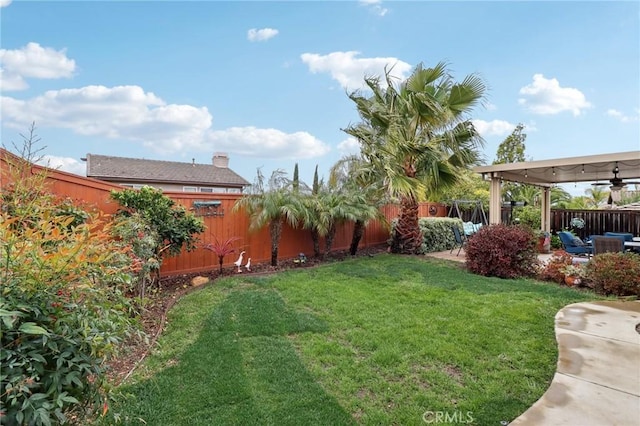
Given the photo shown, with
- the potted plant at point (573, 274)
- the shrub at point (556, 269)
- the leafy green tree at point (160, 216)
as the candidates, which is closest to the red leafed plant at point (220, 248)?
the leafy green tree at point (160, 216)

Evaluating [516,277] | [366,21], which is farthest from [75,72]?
[516,277]

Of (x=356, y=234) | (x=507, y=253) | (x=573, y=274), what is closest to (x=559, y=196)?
(x=573, y=274)

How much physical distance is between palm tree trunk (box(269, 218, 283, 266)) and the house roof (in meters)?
12.4

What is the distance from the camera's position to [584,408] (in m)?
2.36

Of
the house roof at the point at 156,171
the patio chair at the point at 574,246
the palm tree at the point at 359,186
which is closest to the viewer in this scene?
the palm tree at the point at 359,186

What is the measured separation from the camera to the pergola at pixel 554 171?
7.48m

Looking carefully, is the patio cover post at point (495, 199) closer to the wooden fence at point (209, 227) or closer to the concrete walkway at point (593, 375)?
the wooden fence at point (209, 227)

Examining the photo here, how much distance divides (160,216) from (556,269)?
7.56 m

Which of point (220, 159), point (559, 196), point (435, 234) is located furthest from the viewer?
point (220, 159)

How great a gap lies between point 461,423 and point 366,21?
8.93 m

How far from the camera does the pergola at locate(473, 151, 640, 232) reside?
748 centimetres

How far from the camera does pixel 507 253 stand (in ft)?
22.6

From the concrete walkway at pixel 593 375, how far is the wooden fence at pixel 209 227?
5525 mm

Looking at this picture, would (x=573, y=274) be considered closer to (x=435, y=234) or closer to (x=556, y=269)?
(x=556, y=269)
